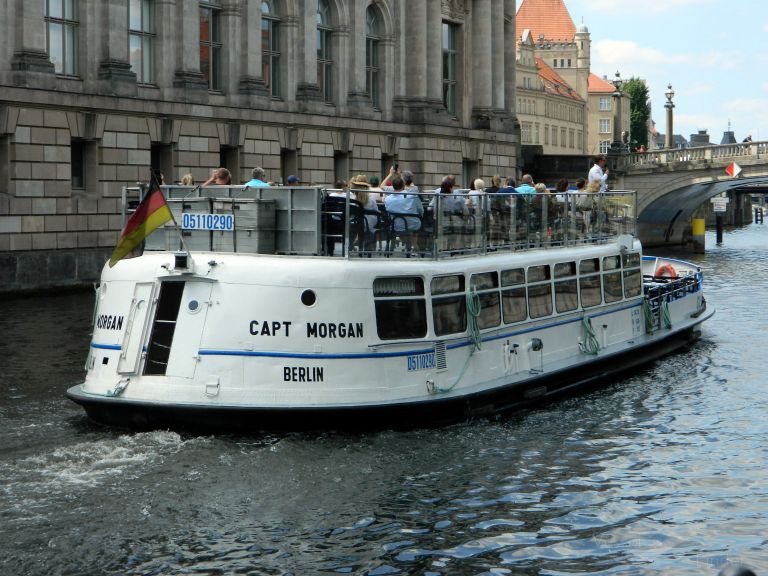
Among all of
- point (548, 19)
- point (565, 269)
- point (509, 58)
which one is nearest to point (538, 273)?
point (565, 269)

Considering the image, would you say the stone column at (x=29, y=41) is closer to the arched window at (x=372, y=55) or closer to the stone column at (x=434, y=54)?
the arched window at (x=372, y=55)

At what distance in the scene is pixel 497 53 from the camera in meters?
64.5

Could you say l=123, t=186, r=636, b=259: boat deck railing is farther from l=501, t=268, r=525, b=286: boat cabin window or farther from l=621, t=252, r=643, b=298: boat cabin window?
l=621, t=252, r=643, b=298: boat cabin window

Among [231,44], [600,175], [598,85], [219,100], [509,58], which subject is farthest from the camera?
[598,85]

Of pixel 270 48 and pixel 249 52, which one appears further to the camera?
pixel 270 48

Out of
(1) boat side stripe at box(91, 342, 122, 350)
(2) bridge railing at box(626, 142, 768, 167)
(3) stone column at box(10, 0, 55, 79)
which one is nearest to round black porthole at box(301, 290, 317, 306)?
(1) boat side stripe at box(91, 342, 122, 350)

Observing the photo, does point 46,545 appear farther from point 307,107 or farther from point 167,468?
point 307,107

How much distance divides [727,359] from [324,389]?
12690 mm

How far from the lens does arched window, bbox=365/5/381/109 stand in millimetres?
55875

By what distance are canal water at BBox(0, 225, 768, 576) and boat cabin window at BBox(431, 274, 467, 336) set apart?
1.49 metres

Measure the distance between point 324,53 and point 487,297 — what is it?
33.9 meters

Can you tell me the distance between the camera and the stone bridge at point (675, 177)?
71125 millimetres

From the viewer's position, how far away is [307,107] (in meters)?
50.6

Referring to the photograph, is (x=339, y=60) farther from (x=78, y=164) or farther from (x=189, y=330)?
(x=189, y=330)
